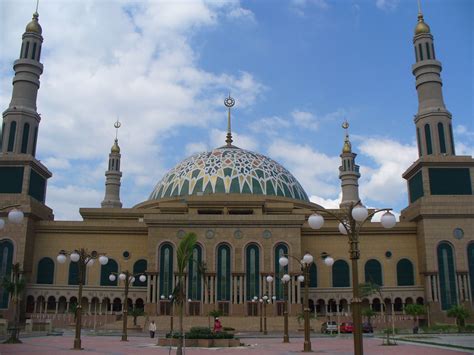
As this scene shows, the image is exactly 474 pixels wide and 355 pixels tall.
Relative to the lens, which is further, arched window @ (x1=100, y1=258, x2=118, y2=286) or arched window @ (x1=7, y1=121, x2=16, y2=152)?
arched window @ (x1=100, y1=258, x2=118, y2=286)

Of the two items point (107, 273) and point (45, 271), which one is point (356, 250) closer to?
point (107, 273)

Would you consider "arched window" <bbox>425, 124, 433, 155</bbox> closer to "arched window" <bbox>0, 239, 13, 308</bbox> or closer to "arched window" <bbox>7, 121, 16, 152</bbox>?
"arched window" <bbox>7, 121, 16, 152</bbox>

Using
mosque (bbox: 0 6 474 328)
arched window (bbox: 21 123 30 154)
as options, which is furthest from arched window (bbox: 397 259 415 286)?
arched window (bbox: 21 123 30 154)

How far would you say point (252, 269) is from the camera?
44875mm

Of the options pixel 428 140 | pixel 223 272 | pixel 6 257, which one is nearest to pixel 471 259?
pixel 428 140

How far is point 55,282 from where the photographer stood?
4588cm

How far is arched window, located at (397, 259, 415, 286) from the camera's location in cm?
4619

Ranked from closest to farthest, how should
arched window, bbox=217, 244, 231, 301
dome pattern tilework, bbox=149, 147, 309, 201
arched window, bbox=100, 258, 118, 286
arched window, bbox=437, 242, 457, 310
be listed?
arched window, bbox=437, 242, 457, 310 < arched window, bbox=217, 244, 231, 301 < arched window, bbox=100, 258, 118, 286 < dome pattern tilework, bbox=149, 147, 309, 201

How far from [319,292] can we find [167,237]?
1407cm

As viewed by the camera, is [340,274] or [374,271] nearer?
[374,271]

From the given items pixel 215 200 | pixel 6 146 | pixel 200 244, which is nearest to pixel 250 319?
pixel 200 244

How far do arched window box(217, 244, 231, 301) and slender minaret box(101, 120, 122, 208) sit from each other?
73.9 feet

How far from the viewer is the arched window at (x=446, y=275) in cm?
4300

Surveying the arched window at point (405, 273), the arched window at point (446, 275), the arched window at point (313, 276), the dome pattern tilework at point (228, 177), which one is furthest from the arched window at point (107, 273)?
the arched window at point (446, 275)
